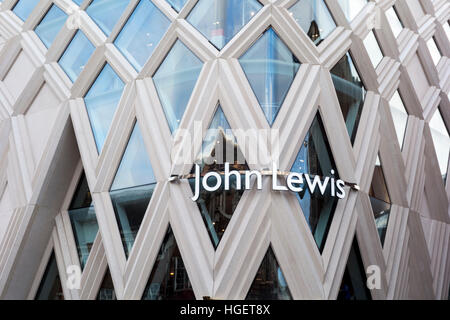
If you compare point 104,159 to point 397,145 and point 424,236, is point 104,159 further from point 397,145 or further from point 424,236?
point 424,236

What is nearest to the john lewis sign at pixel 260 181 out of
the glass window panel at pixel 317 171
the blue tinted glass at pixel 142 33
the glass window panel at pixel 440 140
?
the glass window panel at pixel 317 171

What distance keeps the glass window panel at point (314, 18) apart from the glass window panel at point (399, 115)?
4526 mm

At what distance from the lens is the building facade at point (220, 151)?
18859 mm

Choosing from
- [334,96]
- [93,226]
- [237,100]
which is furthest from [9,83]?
[334,96]

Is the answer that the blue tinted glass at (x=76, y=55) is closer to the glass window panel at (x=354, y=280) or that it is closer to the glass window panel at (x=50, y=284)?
the glass window panel at (x=50, y=284)

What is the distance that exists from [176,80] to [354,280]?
28.8ft

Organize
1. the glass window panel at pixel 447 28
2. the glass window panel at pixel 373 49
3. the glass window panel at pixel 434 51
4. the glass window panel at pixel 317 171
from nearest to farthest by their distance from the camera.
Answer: the glass window panel at pixel 317 171
the glass window panel at pixel 373 49
the glass window panel at pixel 434 51
the glass window panel at pixel 447 28

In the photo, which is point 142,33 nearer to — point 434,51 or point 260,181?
point 260,181

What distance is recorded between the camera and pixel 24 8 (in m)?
27.4

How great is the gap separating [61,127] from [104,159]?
3.12 metres

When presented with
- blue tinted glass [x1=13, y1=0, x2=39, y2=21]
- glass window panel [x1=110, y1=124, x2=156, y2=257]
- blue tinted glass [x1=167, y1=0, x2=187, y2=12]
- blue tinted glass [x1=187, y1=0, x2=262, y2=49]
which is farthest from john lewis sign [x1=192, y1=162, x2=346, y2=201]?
blue tinted glass [x1=13, y1=0, x2=39, y2=21]

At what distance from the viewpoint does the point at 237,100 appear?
64.0 ft

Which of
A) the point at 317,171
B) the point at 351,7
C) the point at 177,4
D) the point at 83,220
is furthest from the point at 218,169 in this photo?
the point at 351,7
